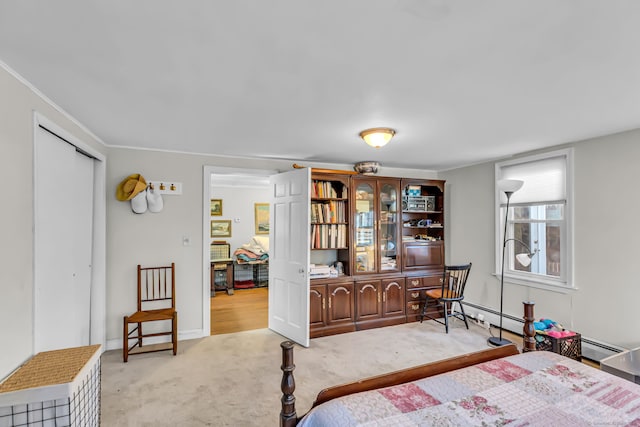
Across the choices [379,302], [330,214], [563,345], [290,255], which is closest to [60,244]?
[290,255]

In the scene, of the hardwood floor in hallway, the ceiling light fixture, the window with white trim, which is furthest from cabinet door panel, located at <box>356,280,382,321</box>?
the ceiling light fixture

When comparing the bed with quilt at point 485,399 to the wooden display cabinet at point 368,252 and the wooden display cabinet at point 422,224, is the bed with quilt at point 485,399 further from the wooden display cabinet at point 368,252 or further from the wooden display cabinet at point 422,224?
the wooden display cabinet at point 422,224

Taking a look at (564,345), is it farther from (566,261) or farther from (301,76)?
(301,76)

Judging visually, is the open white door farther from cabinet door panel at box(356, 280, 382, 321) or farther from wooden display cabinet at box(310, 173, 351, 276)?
cabinet door panel at box(356, 280, 382, 321)

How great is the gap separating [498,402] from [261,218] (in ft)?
22.1

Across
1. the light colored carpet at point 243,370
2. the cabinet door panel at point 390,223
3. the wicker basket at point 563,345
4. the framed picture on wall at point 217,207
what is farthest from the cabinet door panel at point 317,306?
the framed picture on wall at point 217,207

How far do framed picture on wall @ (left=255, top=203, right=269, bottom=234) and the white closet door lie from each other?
15.1ft

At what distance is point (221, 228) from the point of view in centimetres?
743

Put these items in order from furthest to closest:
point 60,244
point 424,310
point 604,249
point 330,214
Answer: point 424,310, point 330,214, point 604,249, point 60,244

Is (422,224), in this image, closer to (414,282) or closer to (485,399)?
(414,282)

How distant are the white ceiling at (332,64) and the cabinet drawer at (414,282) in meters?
2.35

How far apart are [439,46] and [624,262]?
304 centimetres

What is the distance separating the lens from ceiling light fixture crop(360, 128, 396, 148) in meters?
2.86

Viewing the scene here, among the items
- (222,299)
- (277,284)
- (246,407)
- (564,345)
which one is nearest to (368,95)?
(246,407)
